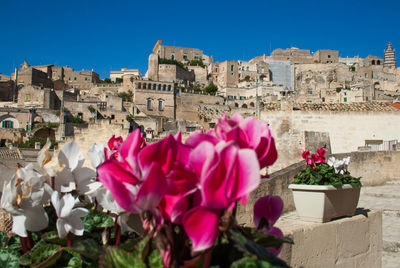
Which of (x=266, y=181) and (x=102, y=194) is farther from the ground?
(x=102, y=194)

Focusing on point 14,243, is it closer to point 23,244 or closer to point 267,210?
point 23,244

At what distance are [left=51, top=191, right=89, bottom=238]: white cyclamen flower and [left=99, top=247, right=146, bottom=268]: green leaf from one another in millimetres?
332

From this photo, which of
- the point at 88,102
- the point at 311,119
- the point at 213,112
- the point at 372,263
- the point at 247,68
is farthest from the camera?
the point at 247,68

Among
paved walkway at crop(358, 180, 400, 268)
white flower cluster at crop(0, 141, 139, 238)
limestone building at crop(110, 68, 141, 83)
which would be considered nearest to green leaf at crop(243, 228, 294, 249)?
Result: white flower cluster at crop(0, 141, 139, 238)

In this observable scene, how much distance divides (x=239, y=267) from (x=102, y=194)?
2.35 feet

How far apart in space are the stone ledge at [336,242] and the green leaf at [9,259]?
189cm

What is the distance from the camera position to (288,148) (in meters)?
11.9

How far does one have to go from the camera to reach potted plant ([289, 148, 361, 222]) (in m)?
3.77

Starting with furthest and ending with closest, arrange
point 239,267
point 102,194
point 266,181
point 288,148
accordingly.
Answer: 1. point 288,148
2. point 266,181
3. point 102,194
4. point 239,267

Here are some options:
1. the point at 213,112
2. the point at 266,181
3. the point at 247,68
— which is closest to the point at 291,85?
the point at 247,68

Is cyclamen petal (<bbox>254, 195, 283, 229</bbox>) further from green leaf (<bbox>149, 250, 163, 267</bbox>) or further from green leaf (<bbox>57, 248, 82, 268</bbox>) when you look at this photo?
green leaf (<bbox>57, 248, 82, 268</bbox>)

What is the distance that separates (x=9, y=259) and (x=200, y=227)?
0.78m

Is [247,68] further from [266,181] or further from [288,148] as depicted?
[266,181]

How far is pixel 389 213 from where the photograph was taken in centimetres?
720
